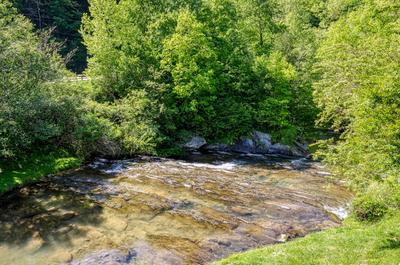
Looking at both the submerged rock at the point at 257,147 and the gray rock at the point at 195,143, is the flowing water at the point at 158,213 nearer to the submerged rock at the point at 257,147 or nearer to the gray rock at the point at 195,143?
the gray rock at the point at 195,143

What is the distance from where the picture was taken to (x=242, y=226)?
18.5 meters

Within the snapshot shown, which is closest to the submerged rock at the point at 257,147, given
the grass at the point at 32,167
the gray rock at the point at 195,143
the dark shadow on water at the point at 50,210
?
the gray rock at the point at 195,143

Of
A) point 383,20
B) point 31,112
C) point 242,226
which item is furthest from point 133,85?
point 383,20

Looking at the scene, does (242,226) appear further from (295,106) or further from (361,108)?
(295,106)

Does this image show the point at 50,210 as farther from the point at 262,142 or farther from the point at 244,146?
the point at 262,142

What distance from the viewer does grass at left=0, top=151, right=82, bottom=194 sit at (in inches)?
934

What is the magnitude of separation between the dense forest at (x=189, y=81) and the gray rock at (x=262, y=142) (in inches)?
24.7

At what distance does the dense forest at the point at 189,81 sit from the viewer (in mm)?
22828

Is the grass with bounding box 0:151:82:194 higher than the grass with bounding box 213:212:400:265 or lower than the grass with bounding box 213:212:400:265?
lower

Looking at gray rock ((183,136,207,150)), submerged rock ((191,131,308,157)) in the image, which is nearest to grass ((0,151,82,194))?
gray rock ((183,136,207,150))

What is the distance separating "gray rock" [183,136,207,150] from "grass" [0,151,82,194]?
11.1m

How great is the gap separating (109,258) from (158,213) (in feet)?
16.8

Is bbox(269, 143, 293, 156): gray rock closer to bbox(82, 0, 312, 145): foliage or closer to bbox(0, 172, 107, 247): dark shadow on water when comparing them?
bbox(82, 0, 312, 145): foliage

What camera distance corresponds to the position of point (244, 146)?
37.9 m
